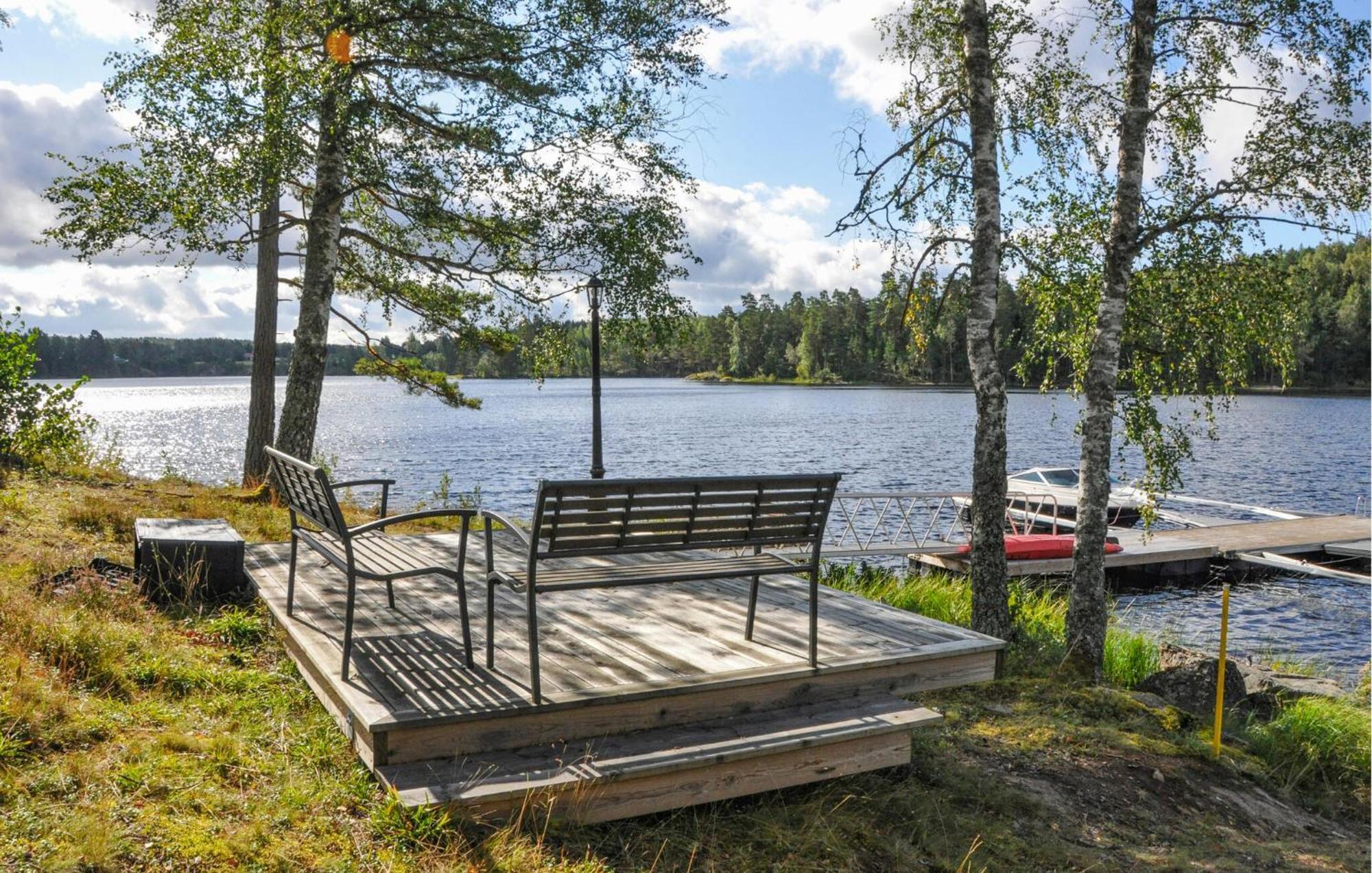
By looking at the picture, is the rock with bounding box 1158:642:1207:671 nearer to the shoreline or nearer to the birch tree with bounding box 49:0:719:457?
the birch tree with bounding box 49:0:719:457

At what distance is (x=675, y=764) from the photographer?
4.05 meters

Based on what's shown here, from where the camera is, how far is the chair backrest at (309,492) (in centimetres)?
450

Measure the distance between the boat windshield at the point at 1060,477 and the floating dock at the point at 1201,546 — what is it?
1.40 meters

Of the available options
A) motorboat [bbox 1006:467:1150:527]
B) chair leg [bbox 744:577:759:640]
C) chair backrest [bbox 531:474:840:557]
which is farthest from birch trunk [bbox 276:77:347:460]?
motorboat [bbox 1006:467:1150:527]

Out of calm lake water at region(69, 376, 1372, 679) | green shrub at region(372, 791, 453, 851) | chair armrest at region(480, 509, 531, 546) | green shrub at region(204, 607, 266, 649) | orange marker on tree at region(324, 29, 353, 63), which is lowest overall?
calm lake water at region(69, 376, 1372, 679)

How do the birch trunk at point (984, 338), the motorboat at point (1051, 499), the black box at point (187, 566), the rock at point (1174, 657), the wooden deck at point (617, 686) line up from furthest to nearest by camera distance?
the motorboat at point (1051, 499)
the rock at point (1174, 657)
the birch trunk at point (984, 338)
the black box at point (187, 566)
the wooden deck at point (617, 686)

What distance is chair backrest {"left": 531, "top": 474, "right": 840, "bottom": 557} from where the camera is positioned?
4.30 meters

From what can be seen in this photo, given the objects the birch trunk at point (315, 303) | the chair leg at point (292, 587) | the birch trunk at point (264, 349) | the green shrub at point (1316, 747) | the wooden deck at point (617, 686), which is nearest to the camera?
the wooden deck at point (617, 686)

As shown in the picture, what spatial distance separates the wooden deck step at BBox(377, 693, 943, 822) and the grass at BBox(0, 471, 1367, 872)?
0.10 meters

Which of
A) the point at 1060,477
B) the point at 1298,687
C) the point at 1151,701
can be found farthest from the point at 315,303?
the point at 1060,477

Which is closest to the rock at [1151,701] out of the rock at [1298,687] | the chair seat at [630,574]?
the rock at [1298,687]

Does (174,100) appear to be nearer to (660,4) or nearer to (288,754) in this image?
(660,4)

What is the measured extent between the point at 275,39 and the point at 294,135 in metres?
0.94

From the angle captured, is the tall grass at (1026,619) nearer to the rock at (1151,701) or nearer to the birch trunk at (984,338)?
the birch trunk at (984,338)
